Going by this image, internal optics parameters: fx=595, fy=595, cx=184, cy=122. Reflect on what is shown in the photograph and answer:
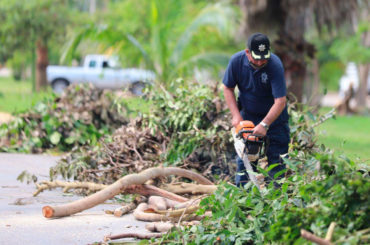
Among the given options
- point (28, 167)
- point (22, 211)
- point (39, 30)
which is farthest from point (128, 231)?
point (39, 30)

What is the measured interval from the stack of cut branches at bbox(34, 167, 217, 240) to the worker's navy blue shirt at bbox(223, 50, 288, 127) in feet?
3.18

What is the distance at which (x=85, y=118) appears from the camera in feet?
32.3

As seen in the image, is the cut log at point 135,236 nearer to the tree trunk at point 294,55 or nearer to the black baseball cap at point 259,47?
the black baseball cap at point 259,47

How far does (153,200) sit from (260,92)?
1500mm

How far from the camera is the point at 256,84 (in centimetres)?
583

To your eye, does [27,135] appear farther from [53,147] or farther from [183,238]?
[183,238]

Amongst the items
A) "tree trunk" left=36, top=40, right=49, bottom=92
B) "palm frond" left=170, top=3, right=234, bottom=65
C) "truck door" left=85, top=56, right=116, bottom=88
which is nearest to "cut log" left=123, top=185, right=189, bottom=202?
"palm frond" left=170, top=3, right=234, bottom=65

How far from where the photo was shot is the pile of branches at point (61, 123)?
31.7 feet

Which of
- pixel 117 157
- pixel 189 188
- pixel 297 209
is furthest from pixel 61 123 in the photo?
pixel 297 209

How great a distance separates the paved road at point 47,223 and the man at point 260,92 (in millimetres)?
1321

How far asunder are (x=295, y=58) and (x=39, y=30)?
1306cm

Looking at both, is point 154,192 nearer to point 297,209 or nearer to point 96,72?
point 297,209

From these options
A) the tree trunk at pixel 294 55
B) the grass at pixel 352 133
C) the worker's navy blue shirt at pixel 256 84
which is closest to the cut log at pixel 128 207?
the worker's navy blue shirt at pixel 256 84

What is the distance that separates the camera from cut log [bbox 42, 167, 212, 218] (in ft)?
17.6
